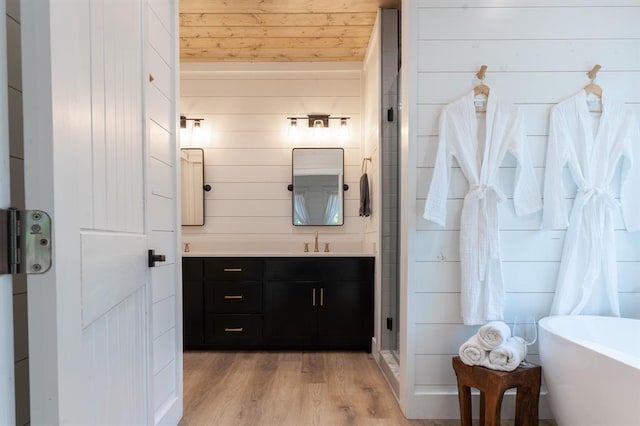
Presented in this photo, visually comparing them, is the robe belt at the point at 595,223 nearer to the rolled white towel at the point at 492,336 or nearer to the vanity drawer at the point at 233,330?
the rolled white towel at the point at 492,336

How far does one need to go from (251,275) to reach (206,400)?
1.08 metres

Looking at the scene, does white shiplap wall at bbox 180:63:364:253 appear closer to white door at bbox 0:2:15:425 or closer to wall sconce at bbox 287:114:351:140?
wall sconce at bbox 287:114:351:140

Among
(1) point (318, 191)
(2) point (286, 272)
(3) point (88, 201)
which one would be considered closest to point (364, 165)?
(1) point (318, 191)

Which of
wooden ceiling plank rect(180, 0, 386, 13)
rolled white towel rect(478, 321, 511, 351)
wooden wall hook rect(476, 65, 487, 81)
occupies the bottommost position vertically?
rolled white towel rect(478, 321, 511, 351)

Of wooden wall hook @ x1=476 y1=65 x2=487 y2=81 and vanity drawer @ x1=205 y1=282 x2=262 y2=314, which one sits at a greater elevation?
wooden wall hook @ x1=476 y1=65 x2=487 y2=81

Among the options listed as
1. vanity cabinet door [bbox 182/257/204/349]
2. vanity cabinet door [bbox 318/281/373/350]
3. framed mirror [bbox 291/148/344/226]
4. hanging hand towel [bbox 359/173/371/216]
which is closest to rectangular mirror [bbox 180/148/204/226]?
vanity cabinet door [bbox 182/257/204/349]

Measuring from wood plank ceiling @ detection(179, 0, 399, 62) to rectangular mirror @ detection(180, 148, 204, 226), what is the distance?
1.01m

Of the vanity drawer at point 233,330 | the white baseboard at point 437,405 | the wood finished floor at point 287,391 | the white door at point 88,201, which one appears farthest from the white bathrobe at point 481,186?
the vanity drawer at point 233,330

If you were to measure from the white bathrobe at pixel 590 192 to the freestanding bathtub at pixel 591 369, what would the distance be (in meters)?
0.12

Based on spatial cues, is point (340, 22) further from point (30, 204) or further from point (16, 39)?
point (30, 204)

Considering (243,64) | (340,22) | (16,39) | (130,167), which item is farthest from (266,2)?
(16,39)

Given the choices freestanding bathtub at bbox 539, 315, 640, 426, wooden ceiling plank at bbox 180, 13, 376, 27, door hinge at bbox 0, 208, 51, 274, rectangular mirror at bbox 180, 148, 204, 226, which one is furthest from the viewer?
rectangular mirror at bbox 180, 148, 204, 226

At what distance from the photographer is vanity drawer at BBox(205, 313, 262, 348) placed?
3.06 m

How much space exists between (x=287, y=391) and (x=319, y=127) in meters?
2.38
